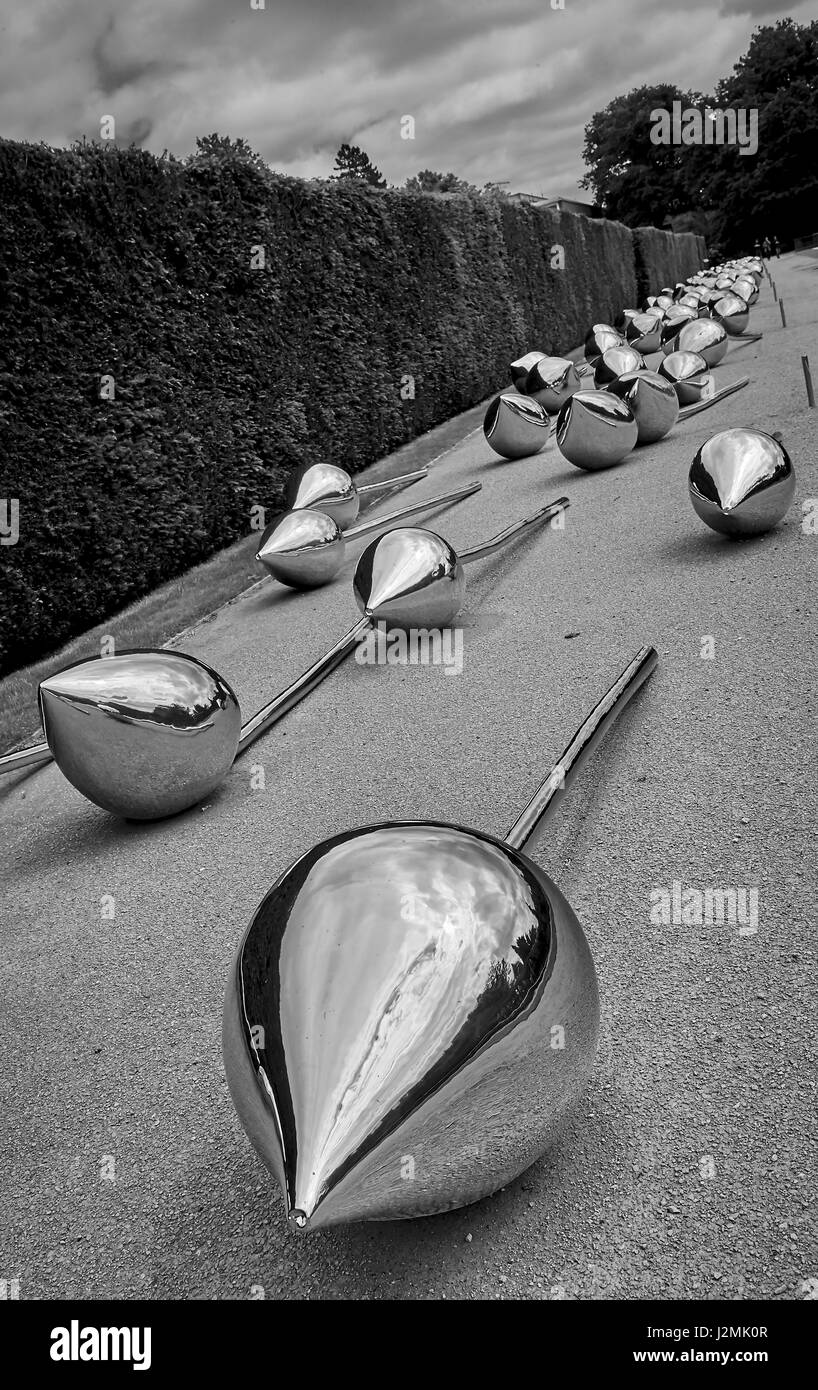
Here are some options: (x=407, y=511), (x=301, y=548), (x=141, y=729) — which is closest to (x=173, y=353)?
(x=407, y=511)

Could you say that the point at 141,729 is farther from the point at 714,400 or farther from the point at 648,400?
the point at 714,400

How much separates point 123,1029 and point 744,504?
15.2 feet

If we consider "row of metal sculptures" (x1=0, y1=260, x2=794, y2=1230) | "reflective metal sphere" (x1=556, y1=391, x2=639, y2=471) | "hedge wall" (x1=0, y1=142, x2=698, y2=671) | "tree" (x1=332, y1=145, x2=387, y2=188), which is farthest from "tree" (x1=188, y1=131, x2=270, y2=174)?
"tree" (x1=332, y1=145, x2=387, y2=188)

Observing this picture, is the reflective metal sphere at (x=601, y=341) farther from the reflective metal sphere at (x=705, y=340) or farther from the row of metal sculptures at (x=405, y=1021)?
the row of metal sculptures at (x=405, y=1021)

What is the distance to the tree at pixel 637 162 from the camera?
8412cm

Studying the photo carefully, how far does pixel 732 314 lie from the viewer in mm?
18094

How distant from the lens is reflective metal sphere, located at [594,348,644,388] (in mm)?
12969

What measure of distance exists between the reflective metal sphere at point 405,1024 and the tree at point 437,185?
49.4ft

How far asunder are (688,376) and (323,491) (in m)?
5.78

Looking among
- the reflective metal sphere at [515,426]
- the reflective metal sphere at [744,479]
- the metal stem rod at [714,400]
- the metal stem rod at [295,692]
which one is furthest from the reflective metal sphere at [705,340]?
the metal stem rod at [295,692]

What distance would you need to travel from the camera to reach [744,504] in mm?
5805

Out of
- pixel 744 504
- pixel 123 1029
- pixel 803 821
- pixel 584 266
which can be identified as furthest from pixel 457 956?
pixel 584 266

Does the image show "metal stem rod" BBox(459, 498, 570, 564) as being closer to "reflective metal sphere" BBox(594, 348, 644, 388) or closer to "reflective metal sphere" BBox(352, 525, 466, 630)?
"reflective metal sphere" BBox(352, 525, 466, 630)

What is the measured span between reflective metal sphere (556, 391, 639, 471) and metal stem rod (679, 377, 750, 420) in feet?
6.72
